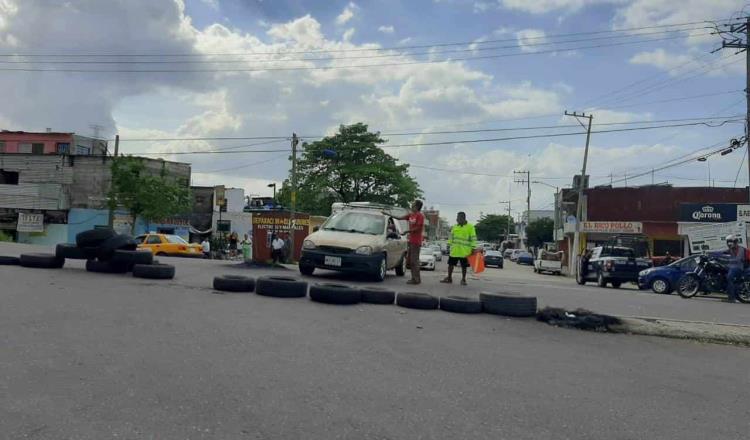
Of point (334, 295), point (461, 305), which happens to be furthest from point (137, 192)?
point (461, 305)

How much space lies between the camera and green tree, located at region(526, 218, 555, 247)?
8750 centimetres

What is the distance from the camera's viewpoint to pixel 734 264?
15.6 metres

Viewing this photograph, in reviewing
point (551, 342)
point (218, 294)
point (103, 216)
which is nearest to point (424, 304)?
point (551, 342)

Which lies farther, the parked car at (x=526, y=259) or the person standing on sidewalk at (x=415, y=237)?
the parked car at (x=526, y=259)

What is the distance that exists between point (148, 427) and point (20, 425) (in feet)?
2.58

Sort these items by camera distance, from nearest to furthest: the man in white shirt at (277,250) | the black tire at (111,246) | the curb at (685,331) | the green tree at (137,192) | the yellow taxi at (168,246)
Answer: the curb at (685,331)
the black tire at (111,246)
the man in white shirt at (277,250)
the yellow taxi at (168,246)
the green tree at (137,192)

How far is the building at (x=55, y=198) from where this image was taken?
4603 cm

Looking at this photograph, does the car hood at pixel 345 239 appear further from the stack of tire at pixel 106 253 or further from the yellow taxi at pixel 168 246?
the yellow taxi at pixel 168 246

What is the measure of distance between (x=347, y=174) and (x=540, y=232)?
41.1 metres

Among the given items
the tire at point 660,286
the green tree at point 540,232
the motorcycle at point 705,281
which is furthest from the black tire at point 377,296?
the green tree at point 540,232

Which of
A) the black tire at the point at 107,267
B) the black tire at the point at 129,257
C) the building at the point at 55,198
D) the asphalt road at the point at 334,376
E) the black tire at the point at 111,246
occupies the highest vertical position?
the building at the point at 55,198

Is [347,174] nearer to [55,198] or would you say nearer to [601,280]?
[55,198]

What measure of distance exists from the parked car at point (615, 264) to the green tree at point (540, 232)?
2466 inches

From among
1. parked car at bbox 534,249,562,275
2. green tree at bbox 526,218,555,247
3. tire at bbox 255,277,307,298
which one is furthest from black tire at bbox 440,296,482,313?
green tree at bbox 526,218,555,247
